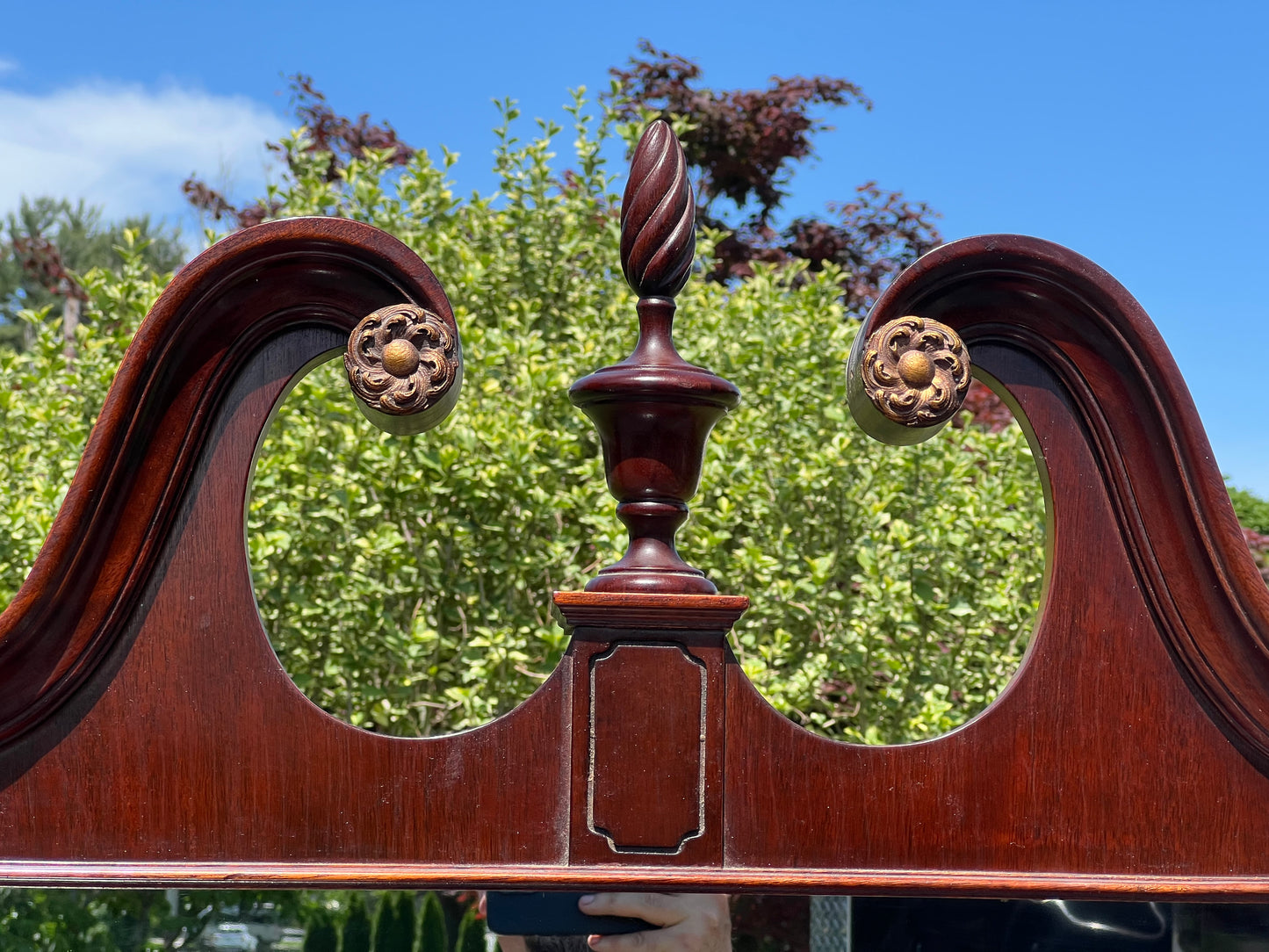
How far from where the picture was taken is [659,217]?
3.91 feet

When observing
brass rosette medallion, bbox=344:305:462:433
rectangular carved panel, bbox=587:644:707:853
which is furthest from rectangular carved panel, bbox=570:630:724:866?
brass rosette medallion, bbox=344:305:462:433

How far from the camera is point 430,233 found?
4047 millimetres

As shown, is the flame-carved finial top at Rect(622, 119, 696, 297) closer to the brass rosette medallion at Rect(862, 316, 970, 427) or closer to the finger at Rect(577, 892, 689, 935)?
the brass rosette medallion at Rect(862, 316, 970, 427)

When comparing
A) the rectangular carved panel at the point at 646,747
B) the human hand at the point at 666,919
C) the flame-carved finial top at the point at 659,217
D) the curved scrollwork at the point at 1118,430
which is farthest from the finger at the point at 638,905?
the flame-carved finial top at the point at 659,217

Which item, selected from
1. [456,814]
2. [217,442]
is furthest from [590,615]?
[217,442]

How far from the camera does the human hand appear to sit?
47.1 inches

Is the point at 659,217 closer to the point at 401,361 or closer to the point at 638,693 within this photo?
the point at 401,361

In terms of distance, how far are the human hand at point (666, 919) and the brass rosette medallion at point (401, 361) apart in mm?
586

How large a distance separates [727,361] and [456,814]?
2.70 m

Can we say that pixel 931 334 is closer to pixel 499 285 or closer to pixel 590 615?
pixel 590 615

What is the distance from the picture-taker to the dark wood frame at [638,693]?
1.13m

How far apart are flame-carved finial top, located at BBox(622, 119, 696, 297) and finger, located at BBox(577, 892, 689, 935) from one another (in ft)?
2.24

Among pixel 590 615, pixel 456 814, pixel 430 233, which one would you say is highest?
pixel 430 233

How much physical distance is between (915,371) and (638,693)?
46 cm
